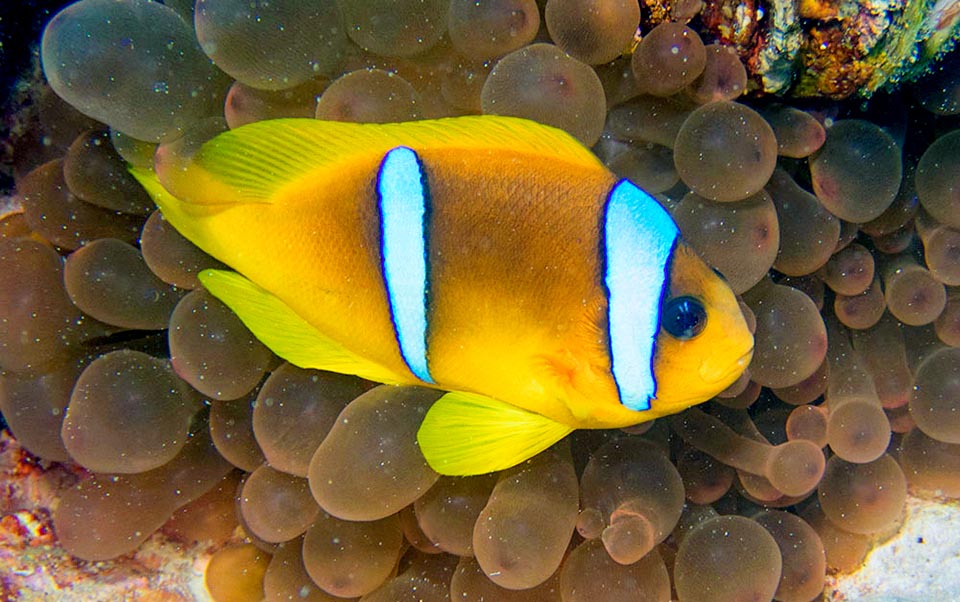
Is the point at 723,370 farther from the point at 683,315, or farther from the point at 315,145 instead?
the point at 315,145

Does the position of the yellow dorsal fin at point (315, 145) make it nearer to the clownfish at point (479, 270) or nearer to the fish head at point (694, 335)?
the clownfish at point (479, 270)

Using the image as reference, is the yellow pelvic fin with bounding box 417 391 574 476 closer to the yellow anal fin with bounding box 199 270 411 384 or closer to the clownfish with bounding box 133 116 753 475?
the clownfish with bounding box 133 116 753 475

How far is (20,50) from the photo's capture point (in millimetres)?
2111

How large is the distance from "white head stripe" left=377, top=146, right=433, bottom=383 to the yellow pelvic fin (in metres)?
0.16

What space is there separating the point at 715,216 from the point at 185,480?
4.56 feet

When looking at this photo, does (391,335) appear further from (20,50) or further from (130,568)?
(20,50)

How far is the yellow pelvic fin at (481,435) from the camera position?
1.18 metres

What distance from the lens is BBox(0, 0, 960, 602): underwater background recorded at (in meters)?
1.36

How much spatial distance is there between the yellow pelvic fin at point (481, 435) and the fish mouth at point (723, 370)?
25 cm

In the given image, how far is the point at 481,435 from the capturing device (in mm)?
1189

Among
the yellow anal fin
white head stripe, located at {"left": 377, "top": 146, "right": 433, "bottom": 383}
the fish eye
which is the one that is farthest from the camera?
the yellow anal fin

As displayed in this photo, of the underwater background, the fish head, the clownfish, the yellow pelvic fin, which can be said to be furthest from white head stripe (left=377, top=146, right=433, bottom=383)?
the fish head

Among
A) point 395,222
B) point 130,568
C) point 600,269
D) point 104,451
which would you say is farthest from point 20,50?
point 600,269

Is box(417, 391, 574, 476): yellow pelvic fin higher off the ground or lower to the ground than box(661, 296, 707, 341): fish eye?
lower
